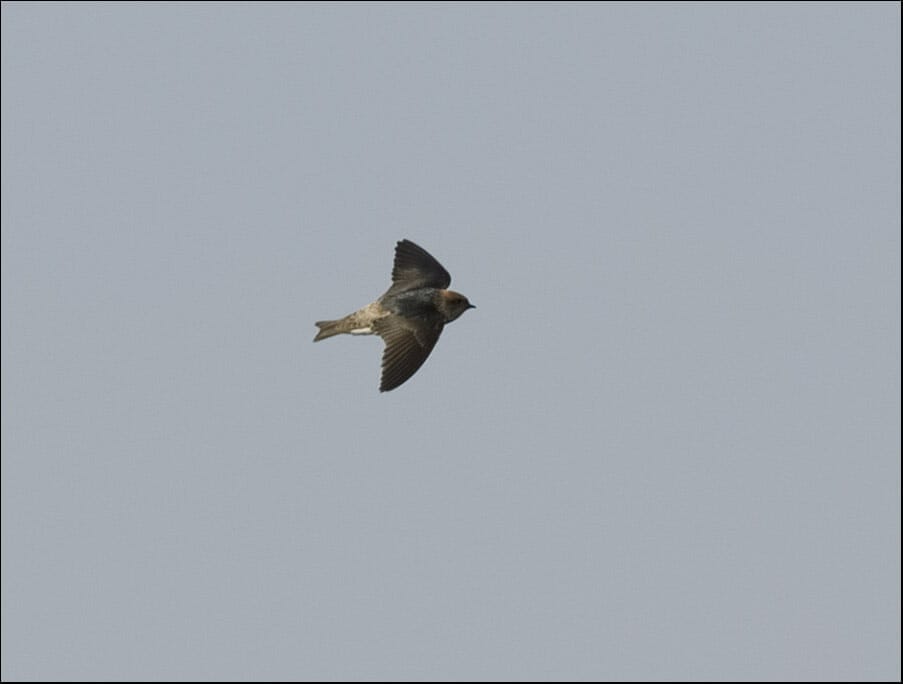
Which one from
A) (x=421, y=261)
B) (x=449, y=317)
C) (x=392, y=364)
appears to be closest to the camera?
(x=392, y=364)

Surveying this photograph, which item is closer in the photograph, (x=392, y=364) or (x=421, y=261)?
(x=392, y=364)

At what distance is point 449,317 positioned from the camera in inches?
1081

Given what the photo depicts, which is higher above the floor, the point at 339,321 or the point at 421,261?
the point at 421,261

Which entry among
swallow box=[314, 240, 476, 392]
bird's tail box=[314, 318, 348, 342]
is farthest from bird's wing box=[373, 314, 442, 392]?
bird's tail box=[314, 318, 348, 342]

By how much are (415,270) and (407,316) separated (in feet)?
7.37

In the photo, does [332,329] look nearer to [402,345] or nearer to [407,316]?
[407,316]

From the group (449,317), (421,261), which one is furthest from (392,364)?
(421,261)

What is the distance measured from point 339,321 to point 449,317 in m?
2.09

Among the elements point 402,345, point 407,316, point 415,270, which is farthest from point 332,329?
point 415,270

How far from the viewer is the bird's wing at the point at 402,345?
25641mm

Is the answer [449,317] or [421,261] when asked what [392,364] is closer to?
[449,317]

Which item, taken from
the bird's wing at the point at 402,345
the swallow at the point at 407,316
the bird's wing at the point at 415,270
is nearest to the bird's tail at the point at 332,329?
the swallow at the point at 407,316

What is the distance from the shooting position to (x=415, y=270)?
95.8 ft

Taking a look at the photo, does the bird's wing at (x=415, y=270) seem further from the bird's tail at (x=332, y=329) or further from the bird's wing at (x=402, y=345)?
the bird's wing at (x=402, y=345)
